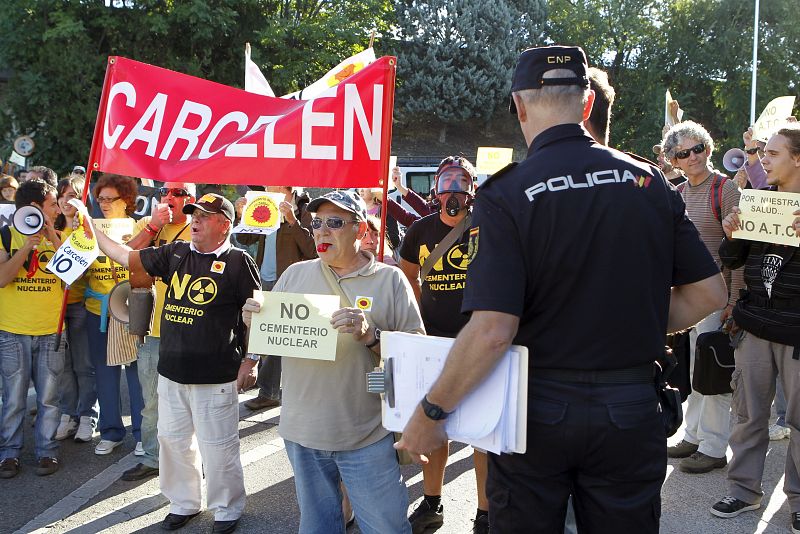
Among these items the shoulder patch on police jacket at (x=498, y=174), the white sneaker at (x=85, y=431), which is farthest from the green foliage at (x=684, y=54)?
the shoulder patch on police jacket at (x=498, y=174)

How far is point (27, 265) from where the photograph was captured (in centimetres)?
558

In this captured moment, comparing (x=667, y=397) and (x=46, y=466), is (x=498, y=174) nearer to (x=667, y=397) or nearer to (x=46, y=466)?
(x=667, y=397)

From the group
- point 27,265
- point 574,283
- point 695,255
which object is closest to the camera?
point 574,283

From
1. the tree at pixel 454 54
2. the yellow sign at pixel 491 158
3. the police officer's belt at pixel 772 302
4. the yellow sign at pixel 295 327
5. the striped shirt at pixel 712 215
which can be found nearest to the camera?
the yellow sign at pixel 295 327

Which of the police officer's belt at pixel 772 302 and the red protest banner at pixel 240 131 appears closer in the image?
the police officer's belt at pixel 772 302

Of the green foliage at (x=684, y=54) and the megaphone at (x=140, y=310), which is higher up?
the green foliage at (x=684, y=54)

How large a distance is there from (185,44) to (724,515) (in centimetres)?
2237

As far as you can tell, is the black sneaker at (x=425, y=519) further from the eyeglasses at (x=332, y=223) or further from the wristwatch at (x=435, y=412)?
the wristwatch at (x=435, y=412)

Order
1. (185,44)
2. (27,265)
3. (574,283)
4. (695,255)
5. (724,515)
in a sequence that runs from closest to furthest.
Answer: (574,283)
(695,255)
(724,515)
(27,265)
(185,44)

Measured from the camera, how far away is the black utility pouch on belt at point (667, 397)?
2496 millimetres

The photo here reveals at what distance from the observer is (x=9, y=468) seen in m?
5.40

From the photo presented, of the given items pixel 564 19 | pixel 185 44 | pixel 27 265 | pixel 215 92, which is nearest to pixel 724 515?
pixel 215 92

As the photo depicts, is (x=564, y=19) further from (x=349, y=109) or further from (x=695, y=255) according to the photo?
(x=695, y=255)

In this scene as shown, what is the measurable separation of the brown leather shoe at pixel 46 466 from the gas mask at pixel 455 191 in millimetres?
3450
